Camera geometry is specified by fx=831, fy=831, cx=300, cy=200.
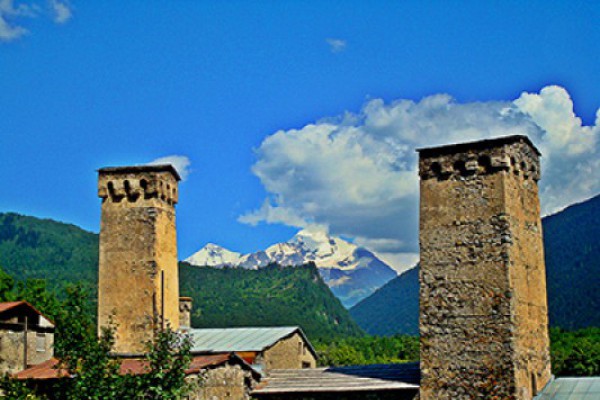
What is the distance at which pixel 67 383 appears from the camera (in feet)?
70.5

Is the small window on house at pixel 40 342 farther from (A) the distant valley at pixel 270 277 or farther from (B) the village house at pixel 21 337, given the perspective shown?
(A) the distant valley at pixel 270 277

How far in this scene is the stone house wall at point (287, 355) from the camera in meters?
33.7

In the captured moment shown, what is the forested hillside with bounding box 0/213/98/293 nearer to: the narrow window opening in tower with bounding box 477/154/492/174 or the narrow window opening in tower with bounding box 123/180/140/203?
the narrow window opening in tower with bounding box 123/180/140/203

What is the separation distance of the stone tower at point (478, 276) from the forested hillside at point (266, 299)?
7045cm

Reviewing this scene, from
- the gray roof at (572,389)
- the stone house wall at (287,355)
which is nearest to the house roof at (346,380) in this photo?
the gray roof at (572,389)

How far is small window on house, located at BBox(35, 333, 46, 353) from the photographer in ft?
101

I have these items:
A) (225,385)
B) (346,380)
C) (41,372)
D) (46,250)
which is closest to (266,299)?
(46,250)

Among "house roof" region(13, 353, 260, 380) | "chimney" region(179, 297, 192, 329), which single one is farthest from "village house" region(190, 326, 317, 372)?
"house roof" region(13, 353, 260, 380)

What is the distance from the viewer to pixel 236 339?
34.9m

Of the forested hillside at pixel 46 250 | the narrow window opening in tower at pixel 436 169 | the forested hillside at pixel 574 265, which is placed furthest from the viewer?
the forested hillside at pixel 46 250

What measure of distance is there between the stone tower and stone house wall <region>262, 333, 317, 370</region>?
11.2 metres

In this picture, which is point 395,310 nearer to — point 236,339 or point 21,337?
point 236,339

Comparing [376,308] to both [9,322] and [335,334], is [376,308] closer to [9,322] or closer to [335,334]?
[335,334]

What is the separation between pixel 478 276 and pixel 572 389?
4.12m
